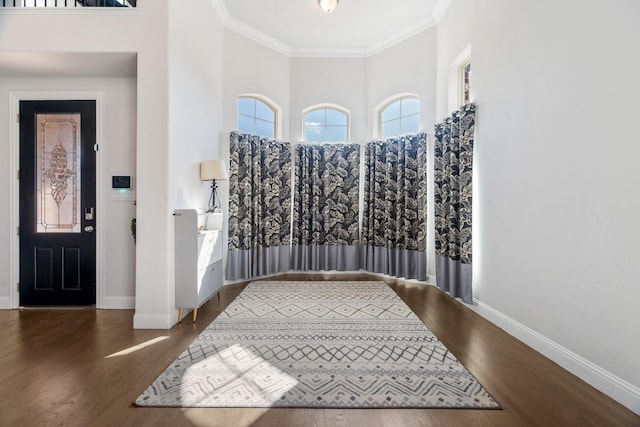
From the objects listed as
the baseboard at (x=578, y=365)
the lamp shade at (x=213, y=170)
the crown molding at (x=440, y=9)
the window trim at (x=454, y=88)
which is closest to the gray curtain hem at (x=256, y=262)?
the lamp shade at (x=213, y=170)

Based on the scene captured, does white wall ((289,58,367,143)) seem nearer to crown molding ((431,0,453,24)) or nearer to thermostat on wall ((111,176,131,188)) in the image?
crown molding ((431,0,453,24))

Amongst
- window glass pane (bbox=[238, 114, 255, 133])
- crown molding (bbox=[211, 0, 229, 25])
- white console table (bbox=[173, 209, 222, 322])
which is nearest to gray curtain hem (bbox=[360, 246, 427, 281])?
window glass pane (bbox=[238, 114, 255, 133])

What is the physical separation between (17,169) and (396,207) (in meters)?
4.63

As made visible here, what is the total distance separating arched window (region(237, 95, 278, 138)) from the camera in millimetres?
4527

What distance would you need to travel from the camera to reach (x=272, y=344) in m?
2.40

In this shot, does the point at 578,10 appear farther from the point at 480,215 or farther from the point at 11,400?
the point at 11,400

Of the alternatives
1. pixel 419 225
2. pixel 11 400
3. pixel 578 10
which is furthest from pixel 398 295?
pixel 11 400

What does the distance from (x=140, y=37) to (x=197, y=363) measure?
2.88 meters

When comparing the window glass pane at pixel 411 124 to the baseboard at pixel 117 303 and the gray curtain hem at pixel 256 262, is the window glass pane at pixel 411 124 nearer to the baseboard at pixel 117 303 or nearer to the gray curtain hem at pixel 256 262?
the gray curtain hem at pixel 256 262

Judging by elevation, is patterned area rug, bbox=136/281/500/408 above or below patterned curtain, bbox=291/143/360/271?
below

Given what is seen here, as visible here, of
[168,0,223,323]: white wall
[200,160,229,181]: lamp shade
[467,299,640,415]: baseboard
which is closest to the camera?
[467,299,640,415]: baseboard

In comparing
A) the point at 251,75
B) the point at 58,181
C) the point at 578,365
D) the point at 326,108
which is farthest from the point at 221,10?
the point at 578,365

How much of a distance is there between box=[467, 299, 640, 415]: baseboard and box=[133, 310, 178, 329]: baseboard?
312 centimetres

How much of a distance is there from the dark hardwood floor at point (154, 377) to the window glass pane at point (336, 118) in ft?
11.3
